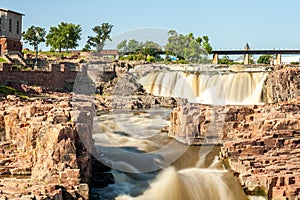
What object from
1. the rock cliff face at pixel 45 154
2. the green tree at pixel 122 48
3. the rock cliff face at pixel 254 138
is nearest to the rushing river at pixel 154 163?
the rock cliff face at pixel 254 138

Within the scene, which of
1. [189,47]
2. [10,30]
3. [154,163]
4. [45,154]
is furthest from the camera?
[189,47]

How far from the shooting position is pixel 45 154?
1650 centimetres

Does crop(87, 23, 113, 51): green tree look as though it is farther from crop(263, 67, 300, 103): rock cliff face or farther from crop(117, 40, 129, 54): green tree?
crop(263, 67, 300, 103): rock cliff face

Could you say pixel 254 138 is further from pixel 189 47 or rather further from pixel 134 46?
pixel 189 47

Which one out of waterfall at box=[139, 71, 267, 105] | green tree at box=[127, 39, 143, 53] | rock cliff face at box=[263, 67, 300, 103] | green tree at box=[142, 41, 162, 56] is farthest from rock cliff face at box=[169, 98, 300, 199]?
green tree at box=[127, 39, 143, 53]

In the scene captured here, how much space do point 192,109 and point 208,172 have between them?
609cm

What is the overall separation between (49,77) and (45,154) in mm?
27936

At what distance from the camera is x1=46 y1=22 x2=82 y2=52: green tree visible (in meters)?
64.8

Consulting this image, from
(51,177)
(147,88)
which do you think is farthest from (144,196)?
(147,88)

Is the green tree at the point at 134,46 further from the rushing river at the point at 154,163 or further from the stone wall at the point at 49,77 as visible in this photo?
the rushing river at the point at 154,163

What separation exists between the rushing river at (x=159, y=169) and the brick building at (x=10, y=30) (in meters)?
21.7

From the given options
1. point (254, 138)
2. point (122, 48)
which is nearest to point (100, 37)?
point (122, 48)

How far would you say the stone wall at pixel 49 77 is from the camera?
38281 millimetres

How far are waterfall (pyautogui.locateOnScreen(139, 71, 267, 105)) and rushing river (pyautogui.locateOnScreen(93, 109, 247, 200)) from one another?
15.8 meters
